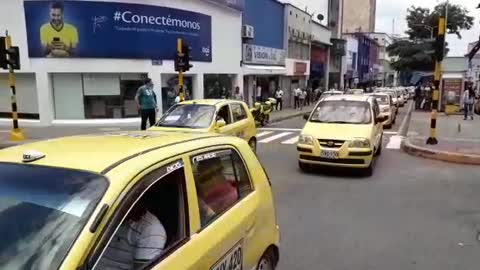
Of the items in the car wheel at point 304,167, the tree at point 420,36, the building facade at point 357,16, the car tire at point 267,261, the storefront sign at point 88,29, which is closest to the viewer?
the car tire at point 267,261

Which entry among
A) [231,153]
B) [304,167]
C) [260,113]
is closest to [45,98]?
[260,113]

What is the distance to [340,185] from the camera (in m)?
8.84

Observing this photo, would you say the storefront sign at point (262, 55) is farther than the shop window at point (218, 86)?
Yes

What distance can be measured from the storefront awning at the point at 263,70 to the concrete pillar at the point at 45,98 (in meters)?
12.1

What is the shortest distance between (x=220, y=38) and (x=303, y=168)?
15914 mm

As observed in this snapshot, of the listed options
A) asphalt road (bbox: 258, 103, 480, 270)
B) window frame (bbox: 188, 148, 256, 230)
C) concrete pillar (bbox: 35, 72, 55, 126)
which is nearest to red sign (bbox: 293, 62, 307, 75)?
concrete pillar (bbox: 35, 72, 55, 126)

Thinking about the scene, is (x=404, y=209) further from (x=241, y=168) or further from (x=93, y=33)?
(x=93, y=33)

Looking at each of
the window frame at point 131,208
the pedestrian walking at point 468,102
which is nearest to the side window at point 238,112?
the window frame at point 131,208

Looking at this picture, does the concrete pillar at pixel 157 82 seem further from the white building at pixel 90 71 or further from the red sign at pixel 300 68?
the red sign at pixel 300 68

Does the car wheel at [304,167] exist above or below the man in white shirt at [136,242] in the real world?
below

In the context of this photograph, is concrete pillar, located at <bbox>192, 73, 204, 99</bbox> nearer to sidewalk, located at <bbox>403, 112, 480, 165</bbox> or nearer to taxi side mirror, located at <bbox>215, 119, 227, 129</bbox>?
sidewalk, located at <bbox>403, 112, 480, 165</bbox>

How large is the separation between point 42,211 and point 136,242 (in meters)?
0.51

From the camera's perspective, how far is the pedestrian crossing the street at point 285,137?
50.6 ft

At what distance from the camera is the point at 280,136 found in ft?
57.0
